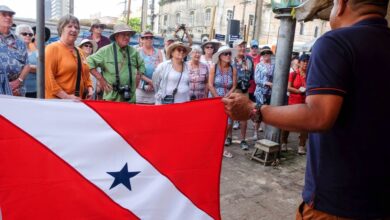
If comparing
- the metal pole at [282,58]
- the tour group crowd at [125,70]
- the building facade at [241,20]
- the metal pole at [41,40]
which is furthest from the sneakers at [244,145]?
the building facade at [241,20]

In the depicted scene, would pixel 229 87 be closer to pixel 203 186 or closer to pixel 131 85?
pixel 131 85

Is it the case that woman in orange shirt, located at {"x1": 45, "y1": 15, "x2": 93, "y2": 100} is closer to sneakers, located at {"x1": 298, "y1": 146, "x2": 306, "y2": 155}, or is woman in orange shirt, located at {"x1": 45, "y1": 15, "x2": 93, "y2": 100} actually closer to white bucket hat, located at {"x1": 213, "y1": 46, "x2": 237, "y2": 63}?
white bucket hat, located at {"x1": 213, "y1": 46, "x2": 237, "y2": 63}

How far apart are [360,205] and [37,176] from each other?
1775 mm

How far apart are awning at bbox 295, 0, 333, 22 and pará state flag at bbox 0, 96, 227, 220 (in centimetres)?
264

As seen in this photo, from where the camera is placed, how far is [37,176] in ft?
7.04

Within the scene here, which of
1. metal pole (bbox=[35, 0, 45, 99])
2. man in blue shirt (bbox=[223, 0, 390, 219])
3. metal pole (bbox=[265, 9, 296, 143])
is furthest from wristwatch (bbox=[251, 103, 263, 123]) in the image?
metal pole (bbox=[265, 9, 296, 143])

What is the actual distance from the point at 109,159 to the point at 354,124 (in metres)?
1.51

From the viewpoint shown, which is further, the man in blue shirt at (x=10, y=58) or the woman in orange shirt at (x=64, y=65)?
the man in blue shirt at (x=10, y=58)

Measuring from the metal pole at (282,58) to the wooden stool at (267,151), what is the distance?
37cm

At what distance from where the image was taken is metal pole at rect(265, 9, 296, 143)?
Answer: 545 cm

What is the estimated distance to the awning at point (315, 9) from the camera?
4.34 m

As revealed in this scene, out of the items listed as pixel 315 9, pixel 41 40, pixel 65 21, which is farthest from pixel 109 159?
pixel 315 9

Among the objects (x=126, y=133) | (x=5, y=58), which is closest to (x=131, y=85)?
(x=5, y=58)

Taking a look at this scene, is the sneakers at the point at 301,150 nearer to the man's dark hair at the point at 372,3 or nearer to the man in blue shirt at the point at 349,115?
the man in blue shirt at the point at 349,115
